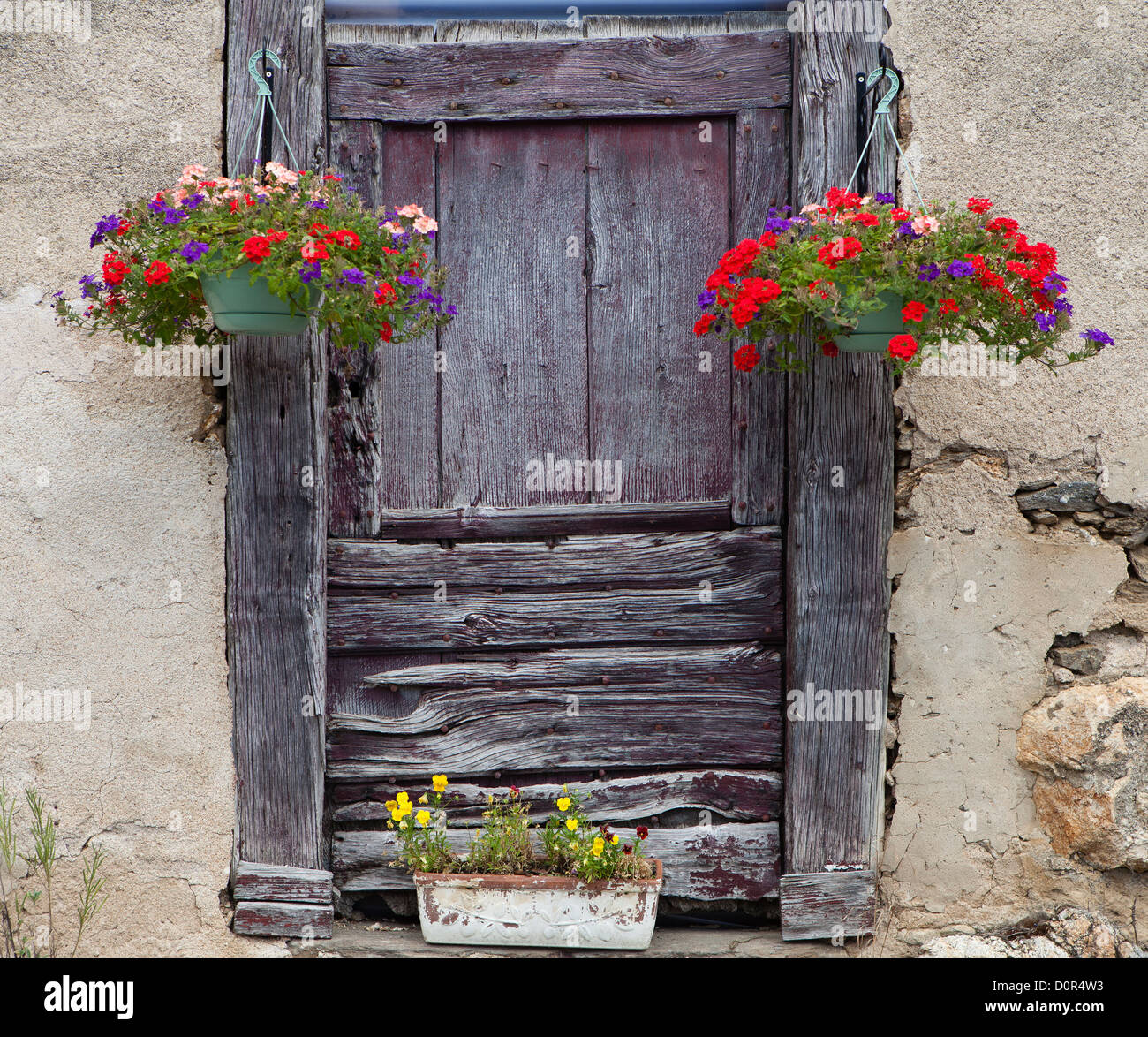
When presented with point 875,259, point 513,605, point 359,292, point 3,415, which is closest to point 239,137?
point 359,292

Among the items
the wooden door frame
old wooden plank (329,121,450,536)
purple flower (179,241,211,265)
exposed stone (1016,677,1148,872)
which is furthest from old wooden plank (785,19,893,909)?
purple flower (179,241,211,265)

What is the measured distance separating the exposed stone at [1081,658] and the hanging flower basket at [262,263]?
1.92 metres

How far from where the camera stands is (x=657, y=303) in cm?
311

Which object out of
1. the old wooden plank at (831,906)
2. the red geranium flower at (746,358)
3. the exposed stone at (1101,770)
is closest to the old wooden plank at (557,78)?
the red geranium flower at (746,358)

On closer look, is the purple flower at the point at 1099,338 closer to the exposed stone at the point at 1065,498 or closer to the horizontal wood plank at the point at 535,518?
the exposed stone at the point at 1065,498

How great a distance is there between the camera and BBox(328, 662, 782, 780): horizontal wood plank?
10.2ft

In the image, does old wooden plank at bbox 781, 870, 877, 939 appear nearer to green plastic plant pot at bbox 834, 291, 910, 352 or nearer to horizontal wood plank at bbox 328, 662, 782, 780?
horizontal wood plank at bbox 328, 662, 782, 780

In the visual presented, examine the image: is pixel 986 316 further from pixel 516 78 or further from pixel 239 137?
pixel 239 137

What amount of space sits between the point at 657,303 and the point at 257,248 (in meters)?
1.15

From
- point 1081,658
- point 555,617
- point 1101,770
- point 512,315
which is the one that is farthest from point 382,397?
point 1101,770

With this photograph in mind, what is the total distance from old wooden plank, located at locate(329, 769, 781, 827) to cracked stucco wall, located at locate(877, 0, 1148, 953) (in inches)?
16.5

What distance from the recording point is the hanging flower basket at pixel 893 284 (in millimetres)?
2537

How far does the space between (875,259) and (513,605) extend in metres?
1.34

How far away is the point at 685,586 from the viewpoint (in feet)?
10.2
